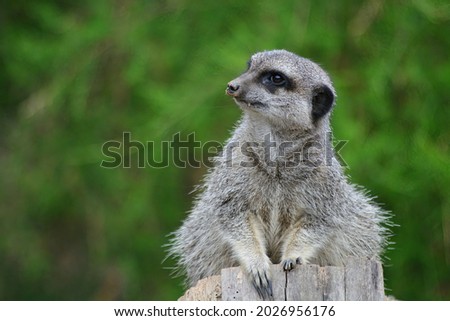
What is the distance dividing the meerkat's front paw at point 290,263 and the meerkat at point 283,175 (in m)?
0.38

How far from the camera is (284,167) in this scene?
18.3 ft

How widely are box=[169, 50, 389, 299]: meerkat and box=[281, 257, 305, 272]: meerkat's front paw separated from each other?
38cm

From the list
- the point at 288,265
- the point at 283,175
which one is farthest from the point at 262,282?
the point at 283,175

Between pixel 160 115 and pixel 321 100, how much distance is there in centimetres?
293

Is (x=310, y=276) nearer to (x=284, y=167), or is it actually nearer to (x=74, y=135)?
(x=284, y=167)

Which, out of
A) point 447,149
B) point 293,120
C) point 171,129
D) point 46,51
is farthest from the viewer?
point 46,51

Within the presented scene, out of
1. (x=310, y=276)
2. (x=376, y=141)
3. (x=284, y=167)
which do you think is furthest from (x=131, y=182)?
(x=310, y=276)

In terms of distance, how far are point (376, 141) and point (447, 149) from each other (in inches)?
25.2

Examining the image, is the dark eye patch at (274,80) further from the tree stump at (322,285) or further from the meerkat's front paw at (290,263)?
the tree stump at (322,285)

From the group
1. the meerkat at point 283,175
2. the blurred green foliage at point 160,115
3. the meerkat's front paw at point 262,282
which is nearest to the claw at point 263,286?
the meerkat's front paw at point 262,282

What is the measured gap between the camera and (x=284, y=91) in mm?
5539

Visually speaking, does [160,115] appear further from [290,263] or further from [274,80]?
[290,263]

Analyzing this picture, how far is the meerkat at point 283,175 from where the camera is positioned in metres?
5.50

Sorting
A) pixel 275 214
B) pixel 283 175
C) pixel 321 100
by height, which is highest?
pixel 321 100
